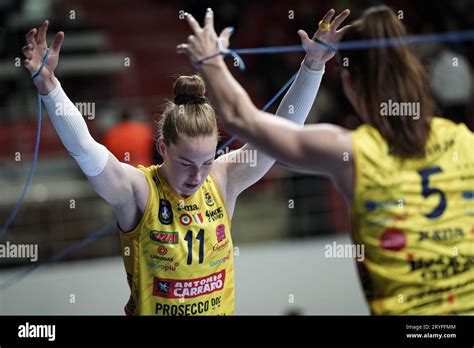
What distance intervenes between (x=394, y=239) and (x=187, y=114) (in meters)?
0.90

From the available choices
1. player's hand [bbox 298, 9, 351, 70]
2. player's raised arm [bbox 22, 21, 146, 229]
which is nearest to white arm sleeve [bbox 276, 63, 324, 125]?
player's hand [bbox 298, 9, 351, 70]

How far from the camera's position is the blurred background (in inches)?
215

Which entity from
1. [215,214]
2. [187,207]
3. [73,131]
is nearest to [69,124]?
[73,131]

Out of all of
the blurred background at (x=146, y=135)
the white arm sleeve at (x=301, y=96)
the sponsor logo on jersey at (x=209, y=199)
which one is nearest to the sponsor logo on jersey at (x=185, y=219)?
the sponsor logo on jersey at (x=209, y=199)

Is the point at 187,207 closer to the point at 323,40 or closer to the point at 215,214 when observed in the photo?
the point at 215,214

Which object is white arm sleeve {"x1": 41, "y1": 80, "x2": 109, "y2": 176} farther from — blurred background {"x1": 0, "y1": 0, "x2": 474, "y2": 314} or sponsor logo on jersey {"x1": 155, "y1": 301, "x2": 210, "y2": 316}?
blurred background {"x1": 0, "y1": 0, "x2": 474, "y2": 314}

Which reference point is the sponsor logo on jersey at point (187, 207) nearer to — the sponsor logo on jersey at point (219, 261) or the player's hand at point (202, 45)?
the sponsor logo on jersey at point (219, 261)

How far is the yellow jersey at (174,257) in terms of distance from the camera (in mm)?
2652

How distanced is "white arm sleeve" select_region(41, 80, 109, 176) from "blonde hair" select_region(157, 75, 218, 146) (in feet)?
0.85

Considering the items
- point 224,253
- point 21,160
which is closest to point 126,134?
point 21,160

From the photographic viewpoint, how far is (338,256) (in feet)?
18.9

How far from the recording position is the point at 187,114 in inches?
106

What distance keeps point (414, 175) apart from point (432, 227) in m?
0.14

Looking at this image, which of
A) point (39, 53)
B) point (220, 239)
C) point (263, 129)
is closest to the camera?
point (263, 129)
